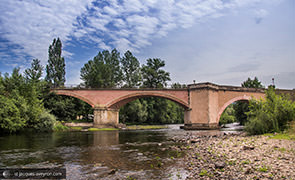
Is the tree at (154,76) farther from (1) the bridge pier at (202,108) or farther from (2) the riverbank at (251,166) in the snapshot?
(2) the riverbank at (251,166)

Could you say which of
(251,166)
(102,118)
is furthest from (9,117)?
(251,166)

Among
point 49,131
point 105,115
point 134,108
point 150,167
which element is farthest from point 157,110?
point 150,167

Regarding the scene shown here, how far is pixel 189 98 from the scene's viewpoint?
36.6m

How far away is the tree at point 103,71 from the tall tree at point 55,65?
649 centimetres

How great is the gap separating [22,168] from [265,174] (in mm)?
8389

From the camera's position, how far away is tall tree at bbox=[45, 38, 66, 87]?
47375mm

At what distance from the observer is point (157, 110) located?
58688 millimetres

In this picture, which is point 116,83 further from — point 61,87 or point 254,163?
point 254,163

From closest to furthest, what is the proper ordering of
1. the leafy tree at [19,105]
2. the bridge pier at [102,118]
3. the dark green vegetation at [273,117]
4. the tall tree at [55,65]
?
the dark green vegetation at [273,117]
the leafy tree at [19,105]
the bridge pier at [102,118]
the tall tree at [55,65]

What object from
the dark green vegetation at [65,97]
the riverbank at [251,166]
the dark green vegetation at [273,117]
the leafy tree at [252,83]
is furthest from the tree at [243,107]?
the riverbank at [251,166]

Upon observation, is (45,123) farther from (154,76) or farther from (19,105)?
(154,76)

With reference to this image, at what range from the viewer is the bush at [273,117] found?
Answer: 46.6ft

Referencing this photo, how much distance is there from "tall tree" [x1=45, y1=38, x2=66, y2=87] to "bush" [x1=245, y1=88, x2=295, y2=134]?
4042cm

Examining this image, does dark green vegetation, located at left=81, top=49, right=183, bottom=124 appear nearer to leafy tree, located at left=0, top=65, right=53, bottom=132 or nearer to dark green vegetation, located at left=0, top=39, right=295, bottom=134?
dark green vegetation, located at left=0, top=39, right=295, bottom=134
